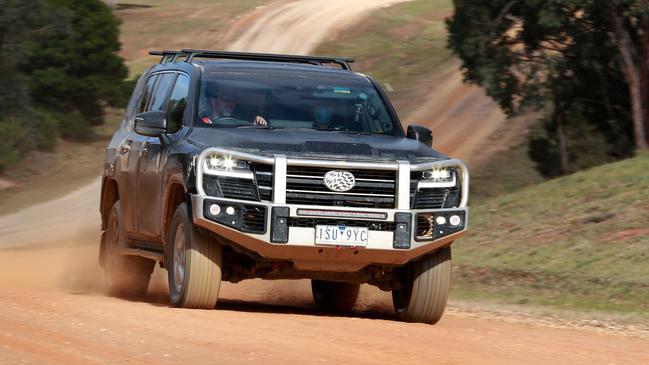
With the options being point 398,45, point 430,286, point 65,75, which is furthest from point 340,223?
point 398,45

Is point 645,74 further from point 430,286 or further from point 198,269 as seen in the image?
point 198,269

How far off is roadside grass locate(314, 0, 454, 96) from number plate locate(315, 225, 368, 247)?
101 ft

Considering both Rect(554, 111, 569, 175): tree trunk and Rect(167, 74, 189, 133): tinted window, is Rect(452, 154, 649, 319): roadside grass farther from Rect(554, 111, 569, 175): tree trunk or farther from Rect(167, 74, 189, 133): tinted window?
Rect(554, 111, 569, 175): tree trunk

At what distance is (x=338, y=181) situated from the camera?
32.2 feet

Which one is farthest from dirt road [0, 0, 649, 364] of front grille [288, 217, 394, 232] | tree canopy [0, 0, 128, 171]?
tree canopy [0, 0, 128, 171]

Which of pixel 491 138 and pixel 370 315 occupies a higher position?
pixel 370 315

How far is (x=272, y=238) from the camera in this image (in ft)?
31.8

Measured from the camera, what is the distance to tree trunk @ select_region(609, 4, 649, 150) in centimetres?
2545

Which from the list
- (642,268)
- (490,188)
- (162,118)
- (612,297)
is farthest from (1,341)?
(490,188)

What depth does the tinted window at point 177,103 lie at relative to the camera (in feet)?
36.4

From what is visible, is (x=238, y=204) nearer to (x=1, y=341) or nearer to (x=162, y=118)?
(x=162, y=118)

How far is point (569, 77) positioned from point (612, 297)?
1393 centimetres

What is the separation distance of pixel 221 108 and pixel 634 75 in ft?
53.7

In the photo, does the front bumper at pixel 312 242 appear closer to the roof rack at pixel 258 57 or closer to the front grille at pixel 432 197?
the front grille at pixel 432 197
